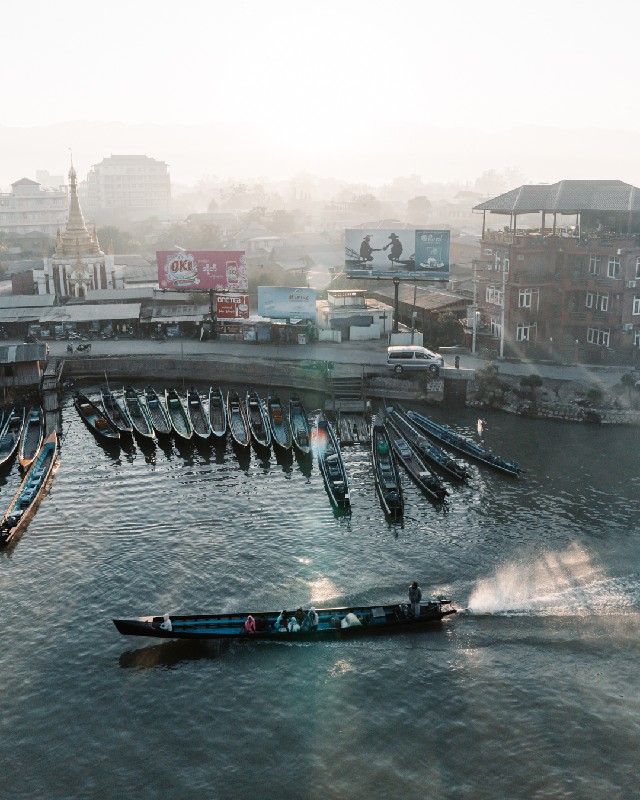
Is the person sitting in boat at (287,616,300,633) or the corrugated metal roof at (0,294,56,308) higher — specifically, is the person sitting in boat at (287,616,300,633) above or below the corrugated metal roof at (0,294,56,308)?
below

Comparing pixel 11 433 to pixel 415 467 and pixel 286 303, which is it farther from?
pixel 286 303

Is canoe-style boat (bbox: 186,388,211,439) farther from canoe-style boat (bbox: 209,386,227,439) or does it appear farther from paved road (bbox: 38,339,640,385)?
paved road (bbox: 38,339,640,385)

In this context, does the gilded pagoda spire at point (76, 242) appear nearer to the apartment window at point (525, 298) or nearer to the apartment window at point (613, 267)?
the apartment window at point (525, 298)

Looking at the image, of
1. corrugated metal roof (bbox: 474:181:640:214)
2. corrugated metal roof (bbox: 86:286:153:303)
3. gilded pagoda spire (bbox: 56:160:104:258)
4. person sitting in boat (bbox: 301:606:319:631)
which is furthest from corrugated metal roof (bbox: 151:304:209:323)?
person sitting in boat (bbox: 301:606:319:631)

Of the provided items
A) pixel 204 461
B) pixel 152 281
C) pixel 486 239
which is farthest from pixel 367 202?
pixel 204 461

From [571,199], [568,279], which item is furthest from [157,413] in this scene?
[571,199]

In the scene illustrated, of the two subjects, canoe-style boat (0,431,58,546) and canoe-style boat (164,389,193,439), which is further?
canoe-style boat (164,389,193,439)
